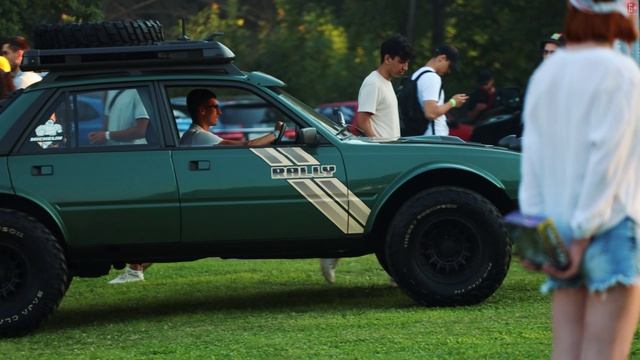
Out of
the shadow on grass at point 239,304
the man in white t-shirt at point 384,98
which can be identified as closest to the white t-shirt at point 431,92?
the man in white t-shirt at point 384,98

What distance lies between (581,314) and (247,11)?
4224cm

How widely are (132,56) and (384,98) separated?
7.46 feet

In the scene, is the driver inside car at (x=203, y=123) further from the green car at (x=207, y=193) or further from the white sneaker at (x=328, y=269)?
the white sneaker at (x=328, y=269)

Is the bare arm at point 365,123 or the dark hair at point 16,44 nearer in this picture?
the bare arm at point 365,123

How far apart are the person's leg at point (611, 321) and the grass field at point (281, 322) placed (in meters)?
2.71

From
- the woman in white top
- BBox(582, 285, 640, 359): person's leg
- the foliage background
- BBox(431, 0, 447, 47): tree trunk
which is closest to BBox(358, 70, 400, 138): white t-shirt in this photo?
the woman in white top

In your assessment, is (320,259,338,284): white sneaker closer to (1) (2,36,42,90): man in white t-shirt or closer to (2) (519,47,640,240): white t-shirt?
(1) (2,36,42,90): man in white t-shirt

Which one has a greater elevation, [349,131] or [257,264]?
[349,131]

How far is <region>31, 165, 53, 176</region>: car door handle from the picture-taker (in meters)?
8.47

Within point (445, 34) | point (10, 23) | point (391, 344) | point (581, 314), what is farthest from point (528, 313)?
point (445, 34)

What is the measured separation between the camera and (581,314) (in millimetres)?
4441

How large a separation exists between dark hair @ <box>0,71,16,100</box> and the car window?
241 centimetres

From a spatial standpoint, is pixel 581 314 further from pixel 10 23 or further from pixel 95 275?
pixel 10 23

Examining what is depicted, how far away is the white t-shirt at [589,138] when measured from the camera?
4.25m
